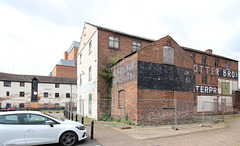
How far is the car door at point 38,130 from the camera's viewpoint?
22.3ft

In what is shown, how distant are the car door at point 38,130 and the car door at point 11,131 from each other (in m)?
0.19

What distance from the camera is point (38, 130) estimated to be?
6.91 m

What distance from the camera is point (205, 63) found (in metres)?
25.1

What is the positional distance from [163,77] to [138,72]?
2.33 meters

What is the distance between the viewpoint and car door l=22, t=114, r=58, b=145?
22.3ft

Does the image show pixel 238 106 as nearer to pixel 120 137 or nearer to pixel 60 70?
pixel 120 137

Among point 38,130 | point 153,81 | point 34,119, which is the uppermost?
point 153,81

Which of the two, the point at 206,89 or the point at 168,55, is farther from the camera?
the point at 206,89

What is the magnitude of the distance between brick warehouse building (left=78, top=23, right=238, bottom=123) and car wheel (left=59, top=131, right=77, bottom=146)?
575 cm

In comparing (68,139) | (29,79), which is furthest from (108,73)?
(29,79)

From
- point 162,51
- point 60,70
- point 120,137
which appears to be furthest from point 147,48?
point 60,70

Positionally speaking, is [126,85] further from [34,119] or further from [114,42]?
[34,119]

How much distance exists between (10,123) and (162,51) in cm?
1120

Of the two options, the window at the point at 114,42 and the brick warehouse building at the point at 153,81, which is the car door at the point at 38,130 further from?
the window at the point at 114,42
